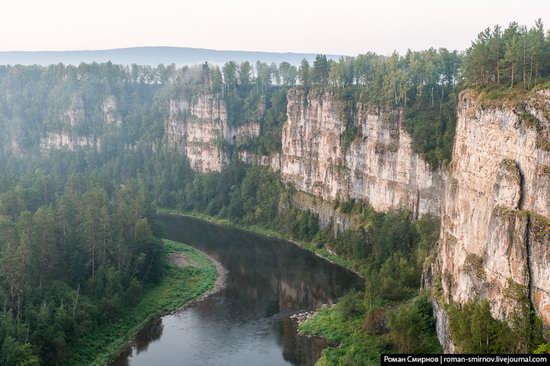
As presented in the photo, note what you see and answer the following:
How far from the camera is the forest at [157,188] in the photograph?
42.7 meters

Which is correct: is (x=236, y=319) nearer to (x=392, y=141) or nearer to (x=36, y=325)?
(x=36, y=325)

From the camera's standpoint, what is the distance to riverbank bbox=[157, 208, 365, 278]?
65.8 m

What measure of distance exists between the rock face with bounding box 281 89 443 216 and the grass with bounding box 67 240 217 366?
62.4 feet

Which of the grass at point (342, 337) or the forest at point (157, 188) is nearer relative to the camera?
the grass at point (342, 337)

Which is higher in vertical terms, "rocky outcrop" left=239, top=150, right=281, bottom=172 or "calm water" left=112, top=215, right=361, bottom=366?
"rocky outcrop" left=239, top=150, right=281, bottom=172

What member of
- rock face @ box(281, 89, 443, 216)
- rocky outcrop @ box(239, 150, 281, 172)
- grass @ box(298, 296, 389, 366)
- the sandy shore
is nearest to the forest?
grass @ box(298, 296, 389, 366)

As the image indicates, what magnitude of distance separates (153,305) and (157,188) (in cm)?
4940

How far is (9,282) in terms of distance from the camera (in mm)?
44125

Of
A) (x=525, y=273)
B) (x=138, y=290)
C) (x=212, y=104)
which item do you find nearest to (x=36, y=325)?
(x=138, y=290)

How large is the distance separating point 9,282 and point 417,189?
126 ft

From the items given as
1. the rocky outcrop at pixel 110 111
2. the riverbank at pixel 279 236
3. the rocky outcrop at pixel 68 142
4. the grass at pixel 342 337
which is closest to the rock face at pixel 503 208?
the grass at pixel 342 337

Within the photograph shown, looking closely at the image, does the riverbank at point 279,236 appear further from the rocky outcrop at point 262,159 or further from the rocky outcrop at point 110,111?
the rocky outcrop at point 110,111

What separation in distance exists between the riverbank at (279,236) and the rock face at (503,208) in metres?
24.1

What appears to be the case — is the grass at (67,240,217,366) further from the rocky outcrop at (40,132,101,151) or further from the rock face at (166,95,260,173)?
the rocky outcrop at (40,132,101,151)
